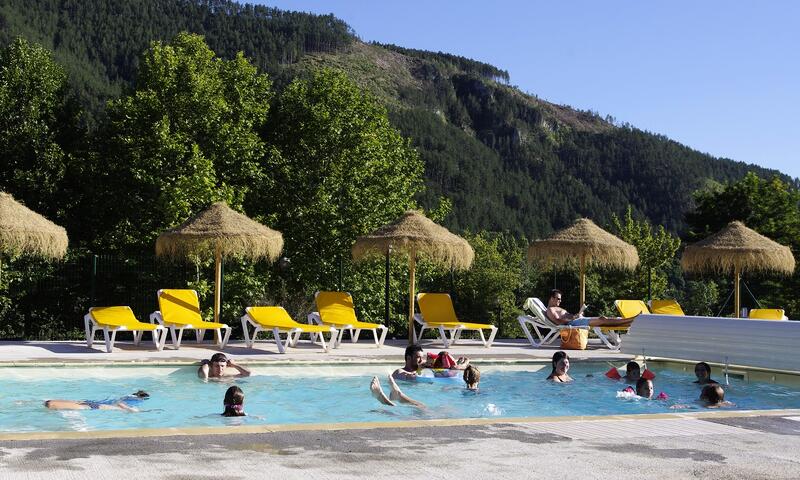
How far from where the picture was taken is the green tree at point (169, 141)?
21.1m

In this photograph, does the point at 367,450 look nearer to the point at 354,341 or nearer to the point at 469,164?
the point at 354,341

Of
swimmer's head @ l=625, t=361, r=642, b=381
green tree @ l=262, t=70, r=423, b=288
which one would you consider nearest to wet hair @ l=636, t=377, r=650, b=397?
swimmer's head @ l=625, t=361, r=642, b=381

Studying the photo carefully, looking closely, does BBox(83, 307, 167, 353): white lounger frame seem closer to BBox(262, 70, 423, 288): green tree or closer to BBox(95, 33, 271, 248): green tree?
BBox(95, 33, 271, 248): green tree

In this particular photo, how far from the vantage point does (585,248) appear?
1579cm

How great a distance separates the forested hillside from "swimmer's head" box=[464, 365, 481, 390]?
42.3 meters

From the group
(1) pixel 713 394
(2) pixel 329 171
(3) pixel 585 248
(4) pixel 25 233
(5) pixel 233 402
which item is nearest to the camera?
(5) pixel 233 402

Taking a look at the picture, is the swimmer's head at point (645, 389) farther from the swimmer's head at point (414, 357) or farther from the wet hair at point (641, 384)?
the swimmer's head at point (414, 357)

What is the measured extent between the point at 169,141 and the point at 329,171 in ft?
15.1

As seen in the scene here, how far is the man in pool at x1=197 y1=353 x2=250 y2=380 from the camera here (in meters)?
10.4

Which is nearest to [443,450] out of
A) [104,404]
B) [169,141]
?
[104,404]

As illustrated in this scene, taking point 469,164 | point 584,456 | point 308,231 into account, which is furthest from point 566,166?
point 584,456

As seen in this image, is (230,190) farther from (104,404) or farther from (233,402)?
(233,402)

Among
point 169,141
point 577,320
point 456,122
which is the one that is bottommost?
point 577,320

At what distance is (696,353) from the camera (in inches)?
474
